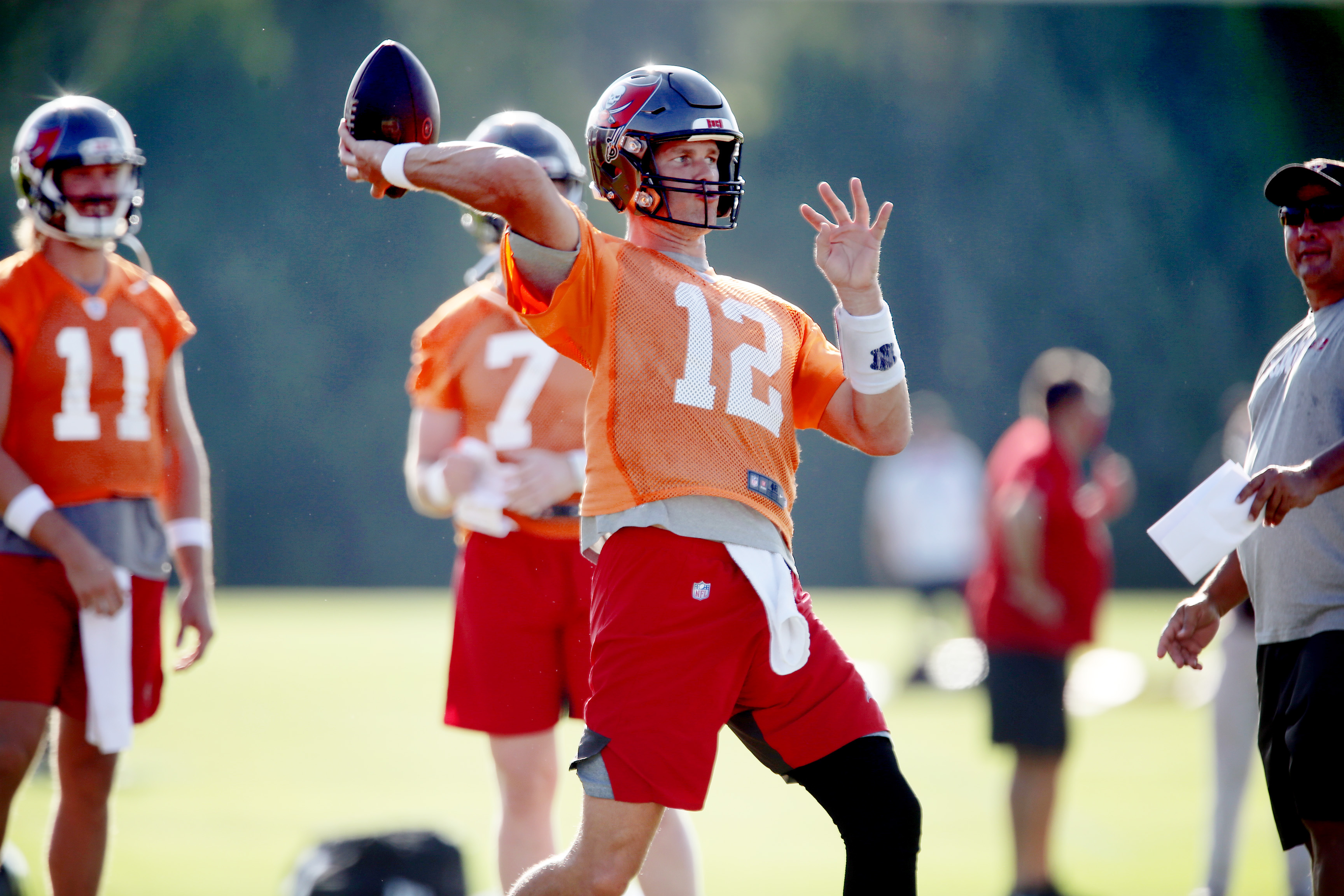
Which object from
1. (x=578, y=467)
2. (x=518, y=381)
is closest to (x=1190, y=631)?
(x=578, y=467)

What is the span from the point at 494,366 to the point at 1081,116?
20.3 meters

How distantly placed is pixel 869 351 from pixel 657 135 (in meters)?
0.72

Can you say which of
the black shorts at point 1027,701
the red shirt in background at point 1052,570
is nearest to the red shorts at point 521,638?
the black shorts at point 1027,701

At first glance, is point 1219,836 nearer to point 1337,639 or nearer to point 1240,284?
point 1337,639

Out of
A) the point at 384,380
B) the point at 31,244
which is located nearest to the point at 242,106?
the point at 384,380

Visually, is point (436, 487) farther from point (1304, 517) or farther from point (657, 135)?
point (1304, 517)

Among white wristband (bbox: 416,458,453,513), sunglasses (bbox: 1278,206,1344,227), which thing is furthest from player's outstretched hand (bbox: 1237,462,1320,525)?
white wristband (bbox: 416,458,453,513)

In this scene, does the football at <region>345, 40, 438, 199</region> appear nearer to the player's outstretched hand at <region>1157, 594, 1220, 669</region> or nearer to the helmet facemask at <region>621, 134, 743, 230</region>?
the helmet facemask at <region>621, 134, 743, 230</region>

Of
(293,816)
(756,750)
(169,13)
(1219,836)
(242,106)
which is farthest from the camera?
(242,106)

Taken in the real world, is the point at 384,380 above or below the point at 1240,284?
below

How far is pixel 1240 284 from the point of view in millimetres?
22469

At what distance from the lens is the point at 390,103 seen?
3076 millimetres

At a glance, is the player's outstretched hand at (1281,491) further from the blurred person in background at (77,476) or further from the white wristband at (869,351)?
the blurred person in background at (77,476)

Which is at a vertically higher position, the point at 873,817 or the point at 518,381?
the point at 518,381
